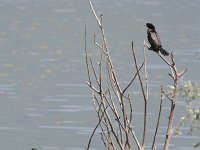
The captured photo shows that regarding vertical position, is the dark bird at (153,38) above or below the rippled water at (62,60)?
above

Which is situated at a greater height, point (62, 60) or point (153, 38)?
point (153, 38)

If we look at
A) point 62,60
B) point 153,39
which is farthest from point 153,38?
point 62,60

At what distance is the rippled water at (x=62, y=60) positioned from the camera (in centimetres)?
3081

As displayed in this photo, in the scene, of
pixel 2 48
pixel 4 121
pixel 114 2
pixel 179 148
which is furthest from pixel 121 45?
pixel 114 2

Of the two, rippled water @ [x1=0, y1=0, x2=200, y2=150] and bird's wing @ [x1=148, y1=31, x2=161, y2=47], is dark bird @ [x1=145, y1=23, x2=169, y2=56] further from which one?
rippled water @ [x1=0, y1=0, x2=200, y2=150]

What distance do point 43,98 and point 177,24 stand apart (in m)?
37.8

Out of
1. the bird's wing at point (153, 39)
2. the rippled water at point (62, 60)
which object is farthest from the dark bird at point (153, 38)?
the rippled water at point (62, 60)

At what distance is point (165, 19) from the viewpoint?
76.0m

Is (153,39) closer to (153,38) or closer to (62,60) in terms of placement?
(153,38)

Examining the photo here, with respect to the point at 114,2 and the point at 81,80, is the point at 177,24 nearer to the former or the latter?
the point at 114,2

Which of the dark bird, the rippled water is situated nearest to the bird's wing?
the dark bird

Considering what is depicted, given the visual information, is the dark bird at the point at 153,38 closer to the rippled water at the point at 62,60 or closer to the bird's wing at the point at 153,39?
the bird's wing at the point at 153,39

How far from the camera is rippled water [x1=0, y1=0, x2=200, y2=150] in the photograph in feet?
101

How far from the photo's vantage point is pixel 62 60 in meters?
48.9
